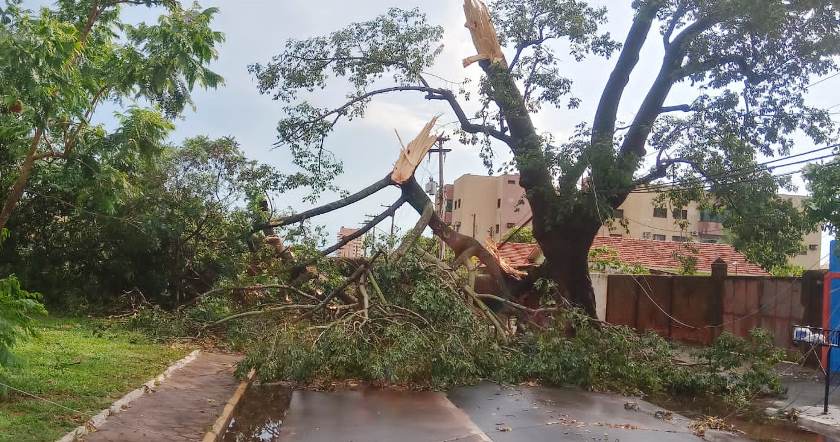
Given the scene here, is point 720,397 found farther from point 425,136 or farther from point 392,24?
point 392,24

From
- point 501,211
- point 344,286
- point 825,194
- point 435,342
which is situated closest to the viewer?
point 825,194

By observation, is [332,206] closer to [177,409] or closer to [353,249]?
[353,249]

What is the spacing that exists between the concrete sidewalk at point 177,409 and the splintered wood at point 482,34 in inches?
364

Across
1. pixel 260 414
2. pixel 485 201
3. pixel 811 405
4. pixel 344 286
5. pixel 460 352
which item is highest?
pixel 485 201

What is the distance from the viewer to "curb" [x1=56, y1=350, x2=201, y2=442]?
6.04 meters

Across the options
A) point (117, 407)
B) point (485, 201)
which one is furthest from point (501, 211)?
point (117, 407)

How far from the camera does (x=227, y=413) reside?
7.99 metres

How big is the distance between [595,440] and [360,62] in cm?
1189

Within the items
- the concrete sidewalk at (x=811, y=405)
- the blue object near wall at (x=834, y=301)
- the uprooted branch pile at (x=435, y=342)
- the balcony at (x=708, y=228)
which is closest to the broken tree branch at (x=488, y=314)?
the uprooted branch pile at (x=435, y=342)

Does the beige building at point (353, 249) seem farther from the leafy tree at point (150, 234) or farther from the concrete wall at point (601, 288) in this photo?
the concrete wall at point (601, 288)

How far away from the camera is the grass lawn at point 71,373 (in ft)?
19.9

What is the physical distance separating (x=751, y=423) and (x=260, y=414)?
20.7ft

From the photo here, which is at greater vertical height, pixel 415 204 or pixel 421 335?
pixel 415 204

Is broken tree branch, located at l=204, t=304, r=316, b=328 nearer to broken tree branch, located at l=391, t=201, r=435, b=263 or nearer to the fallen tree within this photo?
broken tree branch, located at l=391, t=201, r=435, b=263
